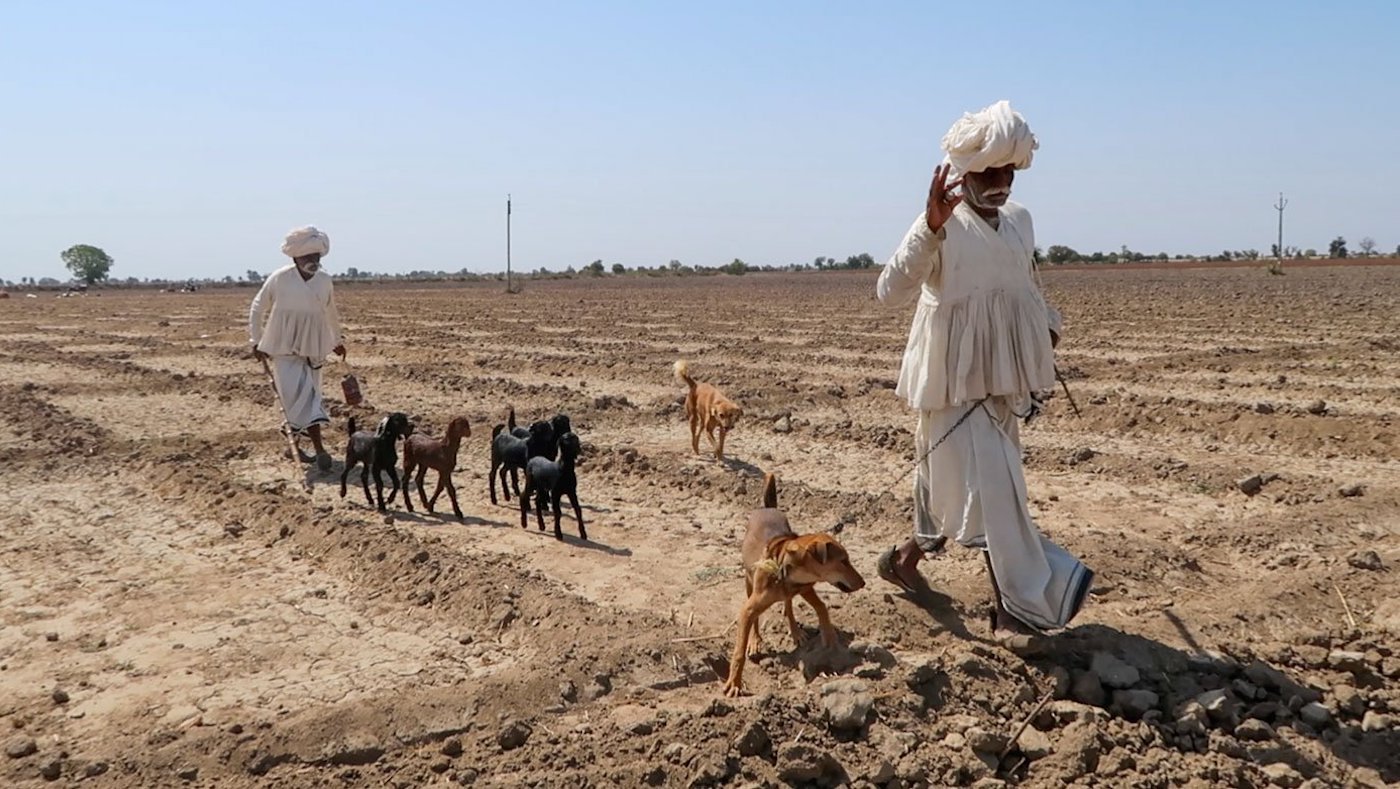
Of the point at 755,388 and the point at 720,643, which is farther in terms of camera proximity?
the point at 755,388

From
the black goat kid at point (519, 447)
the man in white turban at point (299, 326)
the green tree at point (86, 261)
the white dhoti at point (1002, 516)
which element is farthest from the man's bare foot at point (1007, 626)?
the green tree at point (86, 261)

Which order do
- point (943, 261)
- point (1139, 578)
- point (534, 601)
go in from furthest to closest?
point (1139, 578) → point (534, 601) → point (943, 261)

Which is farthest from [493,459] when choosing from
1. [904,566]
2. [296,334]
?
[904,566]

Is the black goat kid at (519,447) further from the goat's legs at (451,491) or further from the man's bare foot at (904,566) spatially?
the man's bare foot at (904,566)

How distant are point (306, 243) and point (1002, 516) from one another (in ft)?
20.9

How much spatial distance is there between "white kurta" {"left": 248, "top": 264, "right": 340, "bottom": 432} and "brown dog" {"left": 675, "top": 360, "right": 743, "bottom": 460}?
2.98 m

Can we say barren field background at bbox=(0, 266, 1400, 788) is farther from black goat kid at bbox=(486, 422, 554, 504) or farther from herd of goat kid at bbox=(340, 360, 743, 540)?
black goat kid at bbox=(486, 422, 554, 504)

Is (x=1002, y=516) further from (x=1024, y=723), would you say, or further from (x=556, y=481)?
(x=556, y=481)

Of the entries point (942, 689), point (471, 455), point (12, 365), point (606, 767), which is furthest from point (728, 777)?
point (12, 365)

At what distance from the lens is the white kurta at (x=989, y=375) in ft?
14.4

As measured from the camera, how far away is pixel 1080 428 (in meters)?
10.0

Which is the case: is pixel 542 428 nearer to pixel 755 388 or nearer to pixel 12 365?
pixel 755 388

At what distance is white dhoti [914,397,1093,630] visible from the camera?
14.3ft

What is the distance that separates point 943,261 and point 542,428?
3.02m
